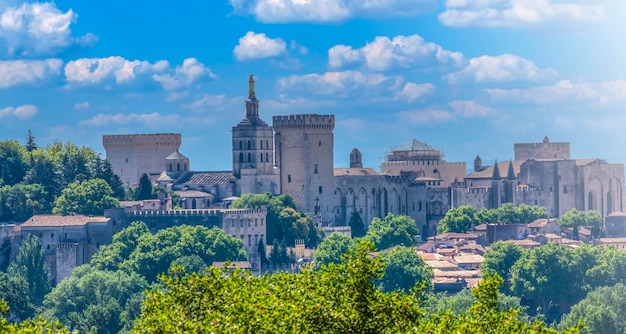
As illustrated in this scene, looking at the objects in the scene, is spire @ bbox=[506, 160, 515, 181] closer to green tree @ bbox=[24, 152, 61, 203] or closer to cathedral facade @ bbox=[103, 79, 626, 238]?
cathedral facade @ bbox=[103, 79, 626, 238]

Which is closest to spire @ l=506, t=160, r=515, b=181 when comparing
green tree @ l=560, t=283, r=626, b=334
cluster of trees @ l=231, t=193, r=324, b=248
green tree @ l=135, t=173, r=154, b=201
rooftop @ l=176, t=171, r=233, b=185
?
rooftop @ l=176, t=171, r=233, b=185

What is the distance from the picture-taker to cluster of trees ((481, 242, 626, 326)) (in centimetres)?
11331

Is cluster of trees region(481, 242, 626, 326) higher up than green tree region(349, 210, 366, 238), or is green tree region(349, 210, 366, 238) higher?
green tree region(349, 210, 366, 238)

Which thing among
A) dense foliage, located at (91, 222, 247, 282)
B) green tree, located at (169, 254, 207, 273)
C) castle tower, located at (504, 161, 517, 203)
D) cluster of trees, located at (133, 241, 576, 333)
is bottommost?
cluster of trees, located at (133, 241, 576, 333)

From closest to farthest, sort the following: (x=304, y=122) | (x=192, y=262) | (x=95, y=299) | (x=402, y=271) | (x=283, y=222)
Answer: (x=95, y=299), (x=192, y=262), (x=402, y=271), (x=283, y=222), (x=304, y=122)

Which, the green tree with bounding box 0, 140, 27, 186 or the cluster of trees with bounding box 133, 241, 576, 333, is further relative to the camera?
the green tree with bounding box 0, 140, 27, 186

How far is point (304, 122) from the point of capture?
143500 millimetres

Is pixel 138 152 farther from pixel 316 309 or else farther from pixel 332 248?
pixel 316 309

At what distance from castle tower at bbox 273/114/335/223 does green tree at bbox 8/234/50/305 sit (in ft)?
104

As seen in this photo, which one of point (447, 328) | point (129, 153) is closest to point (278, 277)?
point (447, 328)

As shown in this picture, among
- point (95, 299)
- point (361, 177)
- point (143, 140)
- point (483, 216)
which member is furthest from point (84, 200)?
point (483, 216)

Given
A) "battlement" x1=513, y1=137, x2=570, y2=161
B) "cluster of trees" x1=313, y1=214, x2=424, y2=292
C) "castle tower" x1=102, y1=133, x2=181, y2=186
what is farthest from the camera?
"battlement" x1=513, y1=137, x2=570, y2=161

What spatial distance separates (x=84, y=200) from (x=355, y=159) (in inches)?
1716

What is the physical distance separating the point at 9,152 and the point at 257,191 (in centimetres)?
1588
